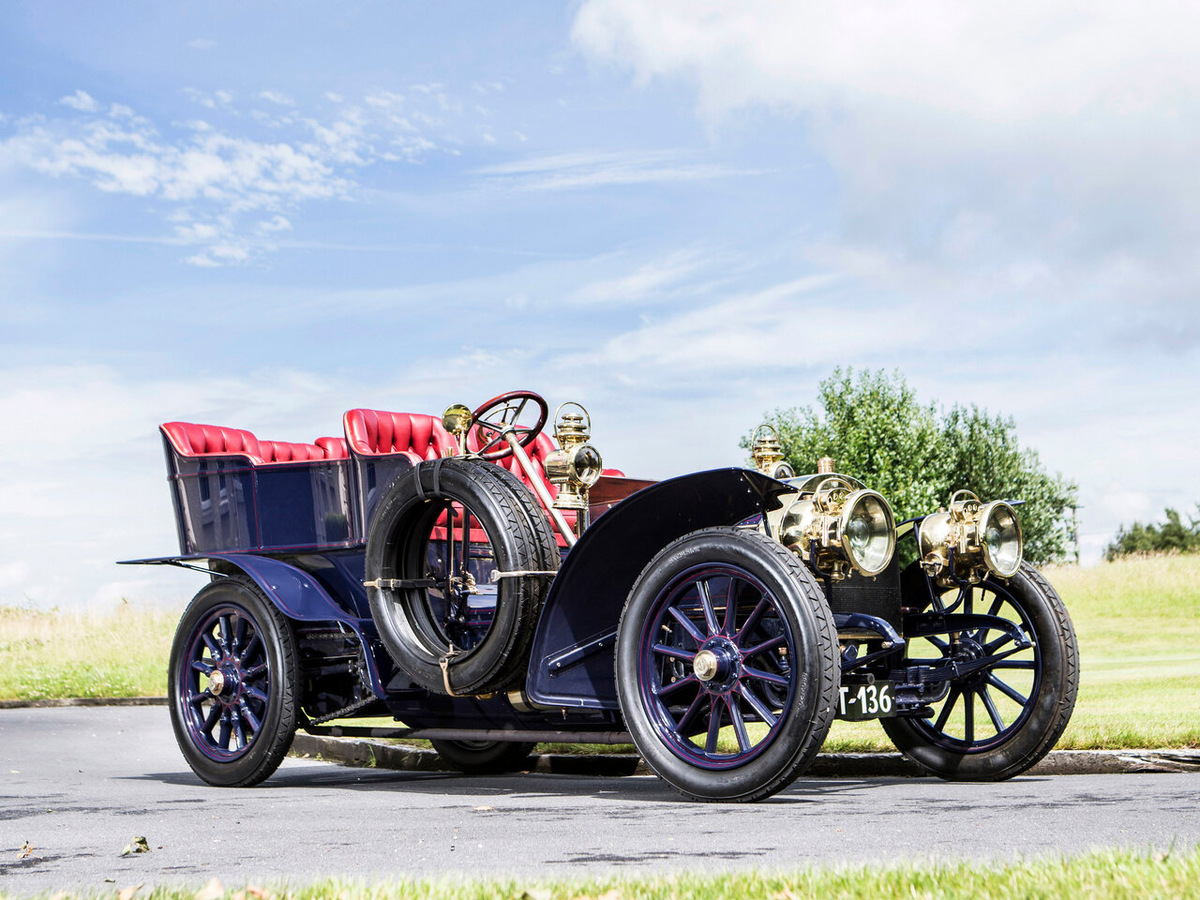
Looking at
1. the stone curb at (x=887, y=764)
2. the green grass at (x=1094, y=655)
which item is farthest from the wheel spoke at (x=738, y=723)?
the green grass at (x=1094, y=655)

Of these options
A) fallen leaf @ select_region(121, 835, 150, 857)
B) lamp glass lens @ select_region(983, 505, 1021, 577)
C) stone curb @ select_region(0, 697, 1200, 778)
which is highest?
lamp glass lens @ select_region(983, 505, 1021, 577)

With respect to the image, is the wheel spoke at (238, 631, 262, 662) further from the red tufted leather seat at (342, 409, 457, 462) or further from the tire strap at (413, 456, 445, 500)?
the tire strap at (413, 456, 445, 500)

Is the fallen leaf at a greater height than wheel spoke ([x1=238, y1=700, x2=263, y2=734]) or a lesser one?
lesser

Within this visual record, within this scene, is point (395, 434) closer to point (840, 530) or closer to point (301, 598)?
point (301, 598)

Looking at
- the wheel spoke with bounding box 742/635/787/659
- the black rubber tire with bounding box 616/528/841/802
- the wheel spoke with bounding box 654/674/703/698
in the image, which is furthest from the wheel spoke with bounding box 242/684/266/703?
the wheel spoke with bounding box 742/635/787/659

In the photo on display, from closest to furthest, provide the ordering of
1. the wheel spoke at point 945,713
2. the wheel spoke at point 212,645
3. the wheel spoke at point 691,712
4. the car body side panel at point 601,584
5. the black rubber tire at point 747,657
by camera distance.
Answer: the black rubber tire at point 747,657 < the wheel spoke at point 691,712 < the car body side panel at point 601,584 < the wheel spoke at point 945,713 < the wheel spoke at point 212,645

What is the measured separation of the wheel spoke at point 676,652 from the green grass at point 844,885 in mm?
1853

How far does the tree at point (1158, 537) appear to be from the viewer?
63312mm

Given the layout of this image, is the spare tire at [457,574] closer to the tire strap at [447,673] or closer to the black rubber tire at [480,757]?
the tire strap at [447,673]

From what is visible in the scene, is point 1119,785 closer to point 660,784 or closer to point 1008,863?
point 660,784

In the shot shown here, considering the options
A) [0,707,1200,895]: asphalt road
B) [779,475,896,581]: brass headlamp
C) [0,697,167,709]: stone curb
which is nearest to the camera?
→ [0,707,1200,895]: asphalt road

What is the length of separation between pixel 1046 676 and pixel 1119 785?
61cm

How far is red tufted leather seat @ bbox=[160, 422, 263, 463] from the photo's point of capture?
26.8 ft

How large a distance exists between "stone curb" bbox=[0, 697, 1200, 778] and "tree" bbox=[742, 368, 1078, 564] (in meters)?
35.2
